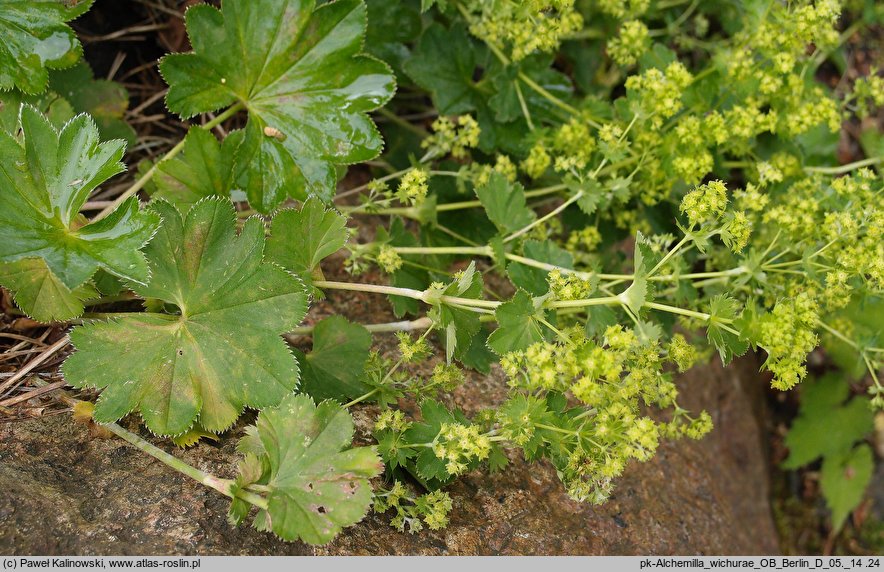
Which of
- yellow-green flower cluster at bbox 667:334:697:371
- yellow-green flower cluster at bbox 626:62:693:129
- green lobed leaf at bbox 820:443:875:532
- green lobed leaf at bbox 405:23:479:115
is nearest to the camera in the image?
yellow-green flower cluster at bbox 667:334:697:371

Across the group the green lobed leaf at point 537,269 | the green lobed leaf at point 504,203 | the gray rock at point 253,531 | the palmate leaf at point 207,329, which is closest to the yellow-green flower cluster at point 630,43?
the green lobed leaf at point 504,203

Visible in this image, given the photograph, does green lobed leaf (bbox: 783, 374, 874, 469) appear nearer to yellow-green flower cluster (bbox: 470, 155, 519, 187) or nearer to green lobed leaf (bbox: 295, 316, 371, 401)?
yellow-green flower cluster (bbox: 470, 155, 519, 187)

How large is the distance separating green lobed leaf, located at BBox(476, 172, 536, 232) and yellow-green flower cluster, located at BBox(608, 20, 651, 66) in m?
0.67

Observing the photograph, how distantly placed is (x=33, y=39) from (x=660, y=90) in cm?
191

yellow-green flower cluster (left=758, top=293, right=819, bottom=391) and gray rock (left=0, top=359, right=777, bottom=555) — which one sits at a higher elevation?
yellow-green flower cluster (left=758, top=293, right=819, bottom=391)

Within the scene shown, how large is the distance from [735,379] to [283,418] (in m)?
2.70

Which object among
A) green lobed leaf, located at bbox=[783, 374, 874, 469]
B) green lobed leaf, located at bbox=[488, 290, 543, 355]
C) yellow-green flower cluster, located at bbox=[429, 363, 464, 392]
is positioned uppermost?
green lobed leaf, located at bbox=[488, 290, 543, 355]

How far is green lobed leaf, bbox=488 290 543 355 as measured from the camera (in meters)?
2.00

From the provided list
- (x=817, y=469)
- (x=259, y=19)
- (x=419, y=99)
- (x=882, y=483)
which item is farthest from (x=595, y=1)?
(x=882, y=483)

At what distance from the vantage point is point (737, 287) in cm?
229

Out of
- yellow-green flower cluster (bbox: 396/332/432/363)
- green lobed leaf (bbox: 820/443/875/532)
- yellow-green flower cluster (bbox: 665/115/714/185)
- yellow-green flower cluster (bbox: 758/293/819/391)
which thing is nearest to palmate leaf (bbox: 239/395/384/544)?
yellow-green flower cluster (bbox: 396/332/432/363)

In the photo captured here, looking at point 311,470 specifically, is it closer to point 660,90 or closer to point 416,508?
point 416,508

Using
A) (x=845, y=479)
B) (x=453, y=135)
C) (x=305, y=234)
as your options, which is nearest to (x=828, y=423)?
(x=845, y=479)

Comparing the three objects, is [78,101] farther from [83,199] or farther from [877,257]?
[877,257]
